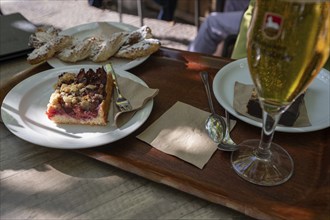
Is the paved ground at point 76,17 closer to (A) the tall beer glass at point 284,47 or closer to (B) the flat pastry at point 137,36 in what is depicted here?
(B) the flat pastry at point 137,36

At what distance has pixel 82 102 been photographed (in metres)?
0.72

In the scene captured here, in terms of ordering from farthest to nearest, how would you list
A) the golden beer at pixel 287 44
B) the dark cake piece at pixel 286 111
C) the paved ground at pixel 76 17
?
the paved ground at pixel 76 17
the dark cake piece at pixel 286 111
the golden beer at pixel 287 44

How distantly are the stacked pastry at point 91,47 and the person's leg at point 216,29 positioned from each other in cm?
103

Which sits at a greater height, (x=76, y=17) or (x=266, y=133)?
(x=266, y=133)

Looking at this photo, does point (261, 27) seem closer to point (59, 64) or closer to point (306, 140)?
point (306, 140)

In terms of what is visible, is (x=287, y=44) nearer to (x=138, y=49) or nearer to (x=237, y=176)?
(x=237, y=176)

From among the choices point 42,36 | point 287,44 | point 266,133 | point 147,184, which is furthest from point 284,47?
point 42,36

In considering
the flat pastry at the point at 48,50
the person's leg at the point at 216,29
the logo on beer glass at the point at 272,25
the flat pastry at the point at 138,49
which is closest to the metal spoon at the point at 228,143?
the logo on beer glass at the point at 272,25

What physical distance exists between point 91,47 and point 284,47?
2.10 ft

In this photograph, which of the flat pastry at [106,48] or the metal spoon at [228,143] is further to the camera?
the flat pastry at [106,48]

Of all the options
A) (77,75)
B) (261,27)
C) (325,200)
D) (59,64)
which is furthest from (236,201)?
(59,64)

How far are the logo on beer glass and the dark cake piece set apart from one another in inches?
9.8

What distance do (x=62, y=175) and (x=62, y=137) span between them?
8 centimetres

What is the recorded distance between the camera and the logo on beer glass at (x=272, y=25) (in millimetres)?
461
